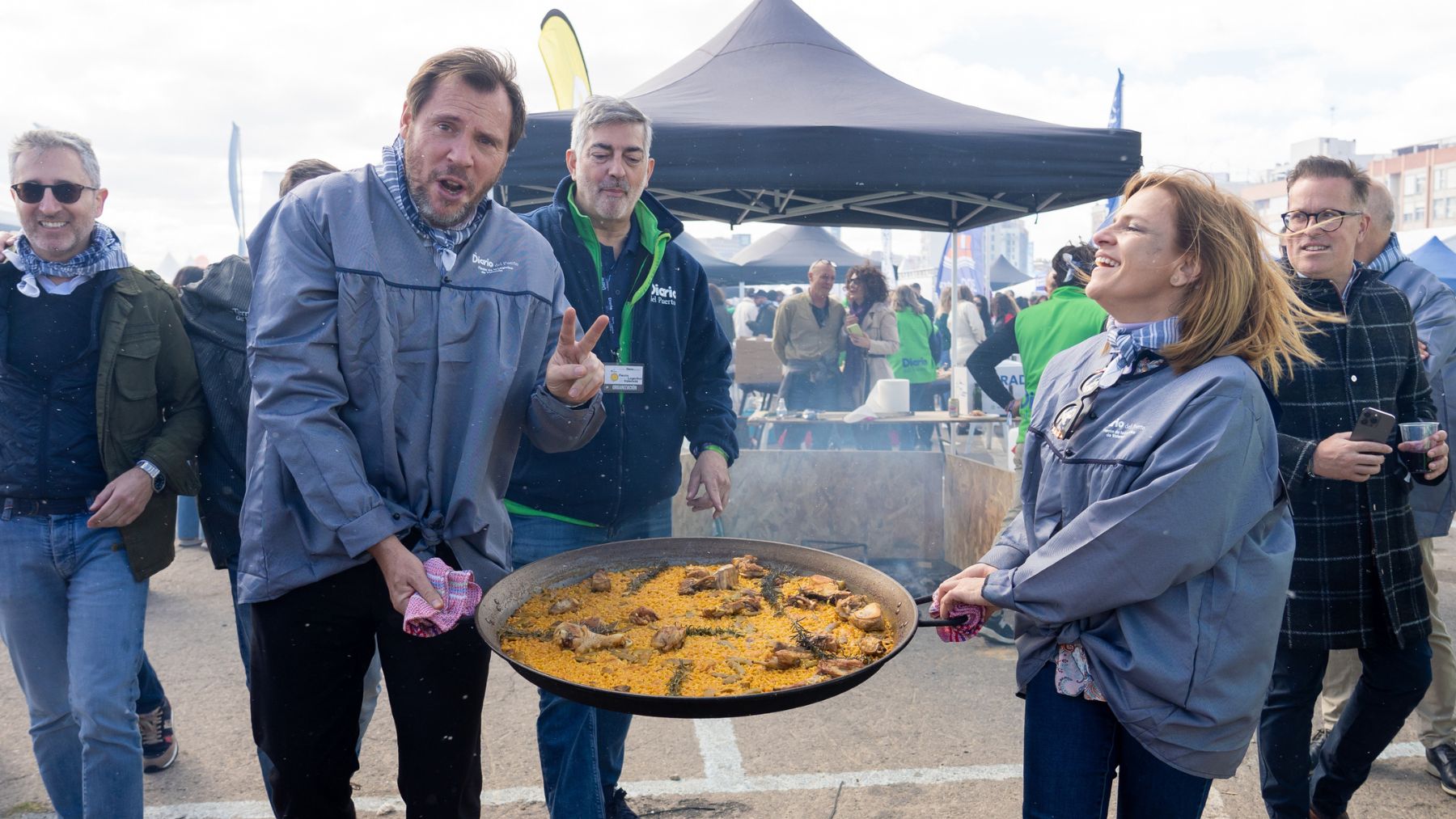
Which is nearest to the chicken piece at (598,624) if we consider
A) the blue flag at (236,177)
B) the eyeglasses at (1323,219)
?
the eyeglasses at (1323,219)

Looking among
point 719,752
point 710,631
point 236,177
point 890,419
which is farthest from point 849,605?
point 236,177

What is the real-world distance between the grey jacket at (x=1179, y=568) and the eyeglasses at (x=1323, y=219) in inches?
61.6

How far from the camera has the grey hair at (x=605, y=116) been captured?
10.6 ft

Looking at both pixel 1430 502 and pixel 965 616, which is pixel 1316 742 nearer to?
pixel 1430 502

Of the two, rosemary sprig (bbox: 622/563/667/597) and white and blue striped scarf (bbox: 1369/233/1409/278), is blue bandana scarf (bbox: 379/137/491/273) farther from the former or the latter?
white and blue striped scarf (bbox: 1369/233/1409/278)

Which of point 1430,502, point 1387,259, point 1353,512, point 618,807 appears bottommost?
point 618,807

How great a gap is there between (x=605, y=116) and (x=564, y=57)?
204 inches

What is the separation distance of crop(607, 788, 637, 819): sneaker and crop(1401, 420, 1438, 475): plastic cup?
287cm

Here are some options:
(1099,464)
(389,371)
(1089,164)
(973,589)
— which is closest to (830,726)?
(973,589)

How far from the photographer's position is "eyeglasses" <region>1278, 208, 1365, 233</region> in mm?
3141

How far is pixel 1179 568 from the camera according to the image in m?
1.88

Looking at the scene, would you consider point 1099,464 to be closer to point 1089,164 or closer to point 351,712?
point 351,712

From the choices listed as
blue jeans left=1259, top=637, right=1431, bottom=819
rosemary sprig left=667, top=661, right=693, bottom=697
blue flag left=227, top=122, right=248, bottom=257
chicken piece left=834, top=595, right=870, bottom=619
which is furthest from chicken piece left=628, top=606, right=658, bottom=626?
blue flag left=227, top=122, right=248, bottom=257

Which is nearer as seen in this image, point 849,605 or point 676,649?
point 676,649
